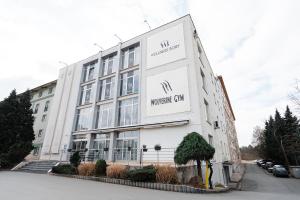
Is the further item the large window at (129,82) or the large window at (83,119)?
the large window at (83,119)

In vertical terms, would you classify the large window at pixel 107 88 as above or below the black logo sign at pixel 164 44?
below

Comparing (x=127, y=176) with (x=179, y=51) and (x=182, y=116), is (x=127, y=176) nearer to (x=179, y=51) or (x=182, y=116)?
(x=182, y=116)

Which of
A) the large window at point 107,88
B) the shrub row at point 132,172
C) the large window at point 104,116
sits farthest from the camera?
the large window at point 107,88

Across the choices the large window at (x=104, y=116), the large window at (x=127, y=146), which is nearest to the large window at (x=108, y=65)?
the large window at (x=104, y=116)

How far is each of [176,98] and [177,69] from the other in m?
2.98

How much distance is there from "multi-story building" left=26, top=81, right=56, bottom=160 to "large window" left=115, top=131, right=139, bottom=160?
16470 millimetres

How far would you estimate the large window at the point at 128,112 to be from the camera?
18872 mm

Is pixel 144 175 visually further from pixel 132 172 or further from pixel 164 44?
pixel 164 44

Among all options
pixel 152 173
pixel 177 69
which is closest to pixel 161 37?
pixel 177 69

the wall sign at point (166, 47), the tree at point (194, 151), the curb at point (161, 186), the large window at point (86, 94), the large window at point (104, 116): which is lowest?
the curb at point (161, 186)

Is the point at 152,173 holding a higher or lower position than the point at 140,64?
lower

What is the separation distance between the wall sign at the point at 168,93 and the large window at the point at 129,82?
94.7 inches

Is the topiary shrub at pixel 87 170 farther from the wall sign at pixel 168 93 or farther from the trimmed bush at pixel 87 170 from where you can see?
the wall sign at pixel 168 93

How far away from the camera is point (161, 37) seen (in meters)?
19.7
